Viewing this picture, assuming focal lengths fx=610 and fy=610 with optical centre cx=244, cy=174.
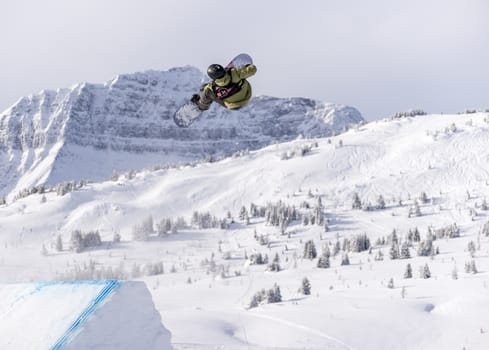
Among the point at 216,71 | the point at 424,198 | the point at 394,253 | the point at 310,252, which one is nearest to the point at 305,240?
the point at 310,252

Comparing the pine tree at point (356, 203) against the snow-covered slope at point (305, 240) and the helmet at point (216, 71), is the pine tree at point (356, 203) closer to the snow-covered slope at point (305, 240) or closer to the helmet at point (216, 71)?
the snow-covered slope at point (305, 240)

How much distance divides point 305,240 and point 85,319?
68.6 m

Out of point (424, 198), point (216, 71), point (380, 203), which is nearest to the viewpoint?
point (216, 71)

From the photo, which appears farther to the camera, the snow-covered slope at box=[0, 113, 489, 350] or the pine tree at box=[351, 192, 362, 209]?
the pine tree at box=[351, 192, 362, 209]

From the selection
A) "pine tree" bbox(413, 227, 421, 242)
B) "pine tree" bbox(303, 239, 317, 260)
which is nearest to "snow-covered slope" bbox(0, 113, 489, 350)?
"pine tree" bbox(413, 227, 421, 242)

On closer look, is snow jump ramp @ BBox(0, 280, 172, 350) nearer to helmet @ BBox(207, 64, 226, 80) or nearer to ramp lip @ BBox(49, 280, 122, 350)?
ramp lip @ BBox(49, 280, 122, 350)

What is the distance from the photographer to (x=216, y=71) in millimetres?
17078

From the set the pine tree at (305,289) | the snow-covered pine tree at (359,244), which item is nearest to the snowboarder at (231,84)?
the pine tree at (305,289)

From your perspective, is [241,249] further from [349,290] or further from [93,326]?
[93,326]

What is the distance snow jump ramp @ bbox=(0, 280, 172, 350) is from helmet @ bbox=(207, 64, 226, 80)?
239 inches

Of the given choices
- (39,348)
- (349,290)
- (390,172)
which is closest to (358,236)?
(349,290)

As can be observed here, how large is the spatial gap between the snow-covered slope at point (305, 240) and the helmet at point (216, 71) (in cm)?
1028

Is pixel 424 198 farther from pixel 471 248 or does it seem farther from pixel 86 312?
pixel 86 312

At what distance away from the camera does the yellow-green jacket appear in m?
17.5
